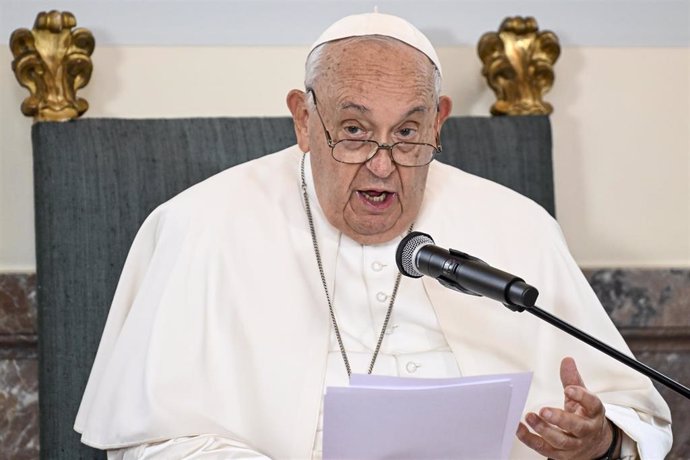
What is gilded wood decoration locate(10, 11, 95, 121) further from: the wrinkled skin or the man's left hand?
the man's left hand

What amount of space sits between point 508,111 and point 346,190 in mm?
1080

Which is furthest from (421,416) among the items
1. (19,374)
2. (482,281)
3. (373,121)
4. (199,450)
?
(19,374)

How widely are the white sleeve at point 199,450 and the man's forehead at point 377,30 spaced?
3.90ft

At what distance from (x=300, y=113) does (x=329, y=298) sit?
0.57 m

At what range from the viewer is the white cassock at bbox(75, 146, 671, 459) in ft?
10.3

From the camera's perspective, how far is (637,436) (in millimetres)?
3129

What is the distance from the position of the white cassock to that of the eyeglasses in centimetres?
32

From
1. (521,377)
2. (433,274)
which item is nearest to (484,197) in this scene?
(521,377)

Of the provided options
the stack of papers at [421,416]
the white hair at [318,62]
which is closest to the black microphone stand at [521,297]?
the stack of papers at [421,416]

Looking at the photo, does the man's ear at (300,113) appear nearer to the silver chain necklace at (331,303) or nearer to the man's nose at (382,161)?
the silver chain necklace at (331,303)

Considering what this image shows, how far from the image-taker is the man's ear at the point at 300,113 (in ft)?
11.4

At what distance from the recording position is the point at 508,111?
4.17 meters

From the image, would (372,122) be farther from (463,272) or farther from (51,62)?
(51,62)

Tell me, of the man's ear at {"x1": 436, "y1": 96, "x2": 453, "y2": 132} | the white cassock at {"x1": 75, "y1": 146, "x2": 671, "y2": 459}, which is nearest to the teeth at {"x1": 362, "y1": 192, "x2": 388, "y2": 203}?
the white cassock at {"x1": 75, "y1": 146, "x2": 671, "y2": 459}
